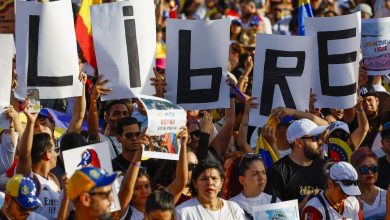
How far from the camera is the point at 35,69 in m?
10.4

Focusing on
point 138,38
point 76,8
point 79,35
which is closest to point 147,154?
point 138,38

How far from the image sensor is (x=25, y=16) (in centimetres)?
1042

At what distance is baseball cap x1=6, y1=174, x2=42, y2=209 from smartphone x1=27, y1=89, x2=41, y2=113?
51.0 inches

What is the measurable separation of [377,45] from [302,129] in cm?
239

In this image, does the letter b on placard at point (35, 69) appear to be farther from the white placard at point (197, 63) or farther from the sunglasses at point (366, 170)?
the sunglasses at point (366, 170)

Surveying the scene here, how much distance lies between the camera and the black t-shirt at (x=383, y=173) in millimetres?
11094

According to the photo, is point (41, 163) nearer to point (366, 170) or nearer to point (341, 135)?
point (366, 170)

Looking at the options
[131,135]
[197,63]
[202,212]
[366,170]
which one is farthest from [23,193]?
[366,170]

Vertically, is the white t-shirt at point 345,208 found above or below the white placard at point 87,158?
below

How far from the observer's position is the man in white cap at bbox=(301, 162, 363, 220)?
9648 mm

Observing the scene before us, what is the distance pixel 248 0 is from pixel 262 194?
32.8ft

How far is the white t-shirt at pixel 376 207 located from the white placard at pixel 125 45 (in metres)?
2.10

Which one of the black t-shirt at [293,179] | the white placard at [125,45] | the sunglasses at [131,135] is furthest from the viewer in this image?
the white placard at [125,45]

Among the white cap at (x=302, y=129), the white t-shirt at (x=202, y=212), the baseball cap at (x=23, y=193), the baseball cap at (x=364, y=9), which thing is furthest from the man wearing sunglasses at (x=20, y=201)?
the baseball cap at (x=364, y=9)
